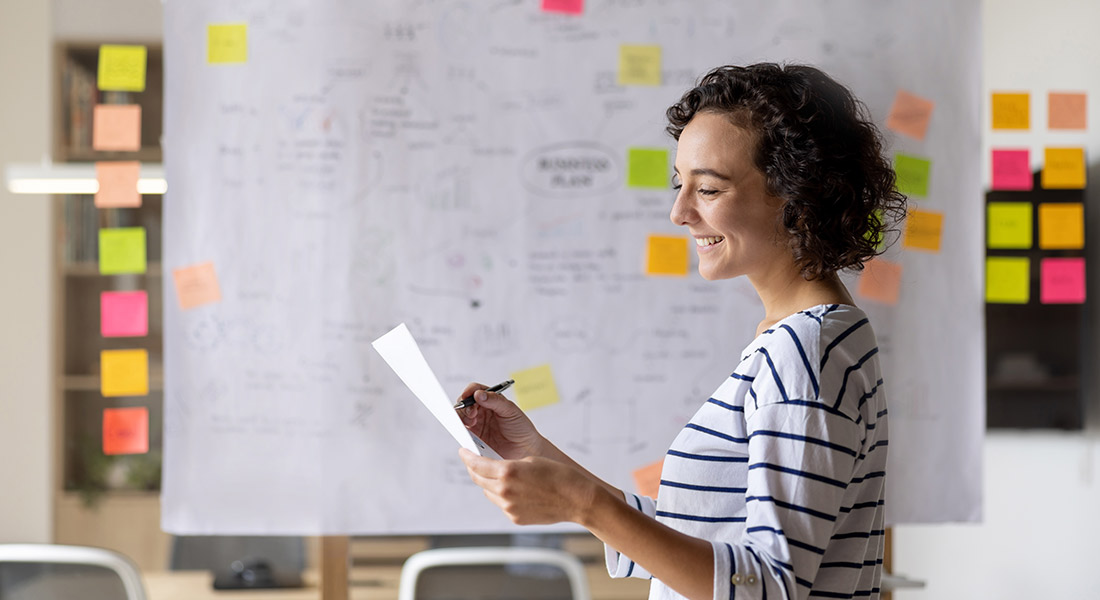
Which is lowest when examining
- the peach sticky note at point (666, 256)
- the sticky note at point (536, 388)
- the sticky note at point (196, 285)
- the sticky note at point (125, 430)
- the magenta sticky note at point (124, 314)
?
the sticky note at point (125, 430)

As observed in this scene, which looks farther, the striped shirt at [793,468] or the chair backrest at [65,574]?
the chair backrest at [65,574]

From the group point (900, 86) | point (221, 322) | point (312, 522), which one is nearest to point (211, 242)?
point (221, 322)

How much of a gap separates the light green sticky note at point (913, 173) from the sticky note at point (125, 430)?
1.86 m

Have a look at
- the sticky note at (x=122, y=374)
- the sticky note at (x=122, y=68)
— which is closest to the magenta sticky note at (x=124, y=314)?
the sticky note at (x=122, y=374)

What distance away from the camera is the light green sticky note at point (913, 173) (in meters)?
1.98

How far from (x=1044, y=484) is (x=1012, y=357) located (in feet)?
1.02

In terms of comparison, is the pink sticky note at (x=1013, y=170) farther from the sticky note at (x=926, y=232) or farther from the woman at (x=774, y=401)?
the woman at (x=774, y=401)

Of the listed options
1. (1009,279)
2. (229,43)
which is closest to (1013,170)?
(1009,279)

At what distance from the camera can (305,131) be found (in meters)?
1.94

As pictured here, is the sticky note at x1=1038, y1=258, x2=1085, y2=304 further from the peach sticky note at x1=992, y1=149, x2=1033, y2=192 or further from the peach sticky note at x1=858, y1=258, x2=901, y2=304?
the peach sticky note at x1=858, y1=258, x2=901, y2=304

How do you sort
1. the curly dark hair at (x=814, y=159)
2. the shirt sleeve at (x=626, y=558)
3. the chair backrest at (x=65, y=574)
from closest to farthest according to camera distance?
the curly dark hair at (x=814, y=159) → the shirt sleeve at (x=626, y=558) → the chair backrest at (x=65, y=574)

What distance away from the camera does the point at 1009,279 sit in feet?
6.73

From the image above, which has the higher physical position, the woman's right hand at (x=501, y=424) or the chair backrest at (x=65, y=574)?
the woman's right hand at (x=501, y=424)

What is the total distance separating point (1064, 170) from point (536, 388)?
134cm
